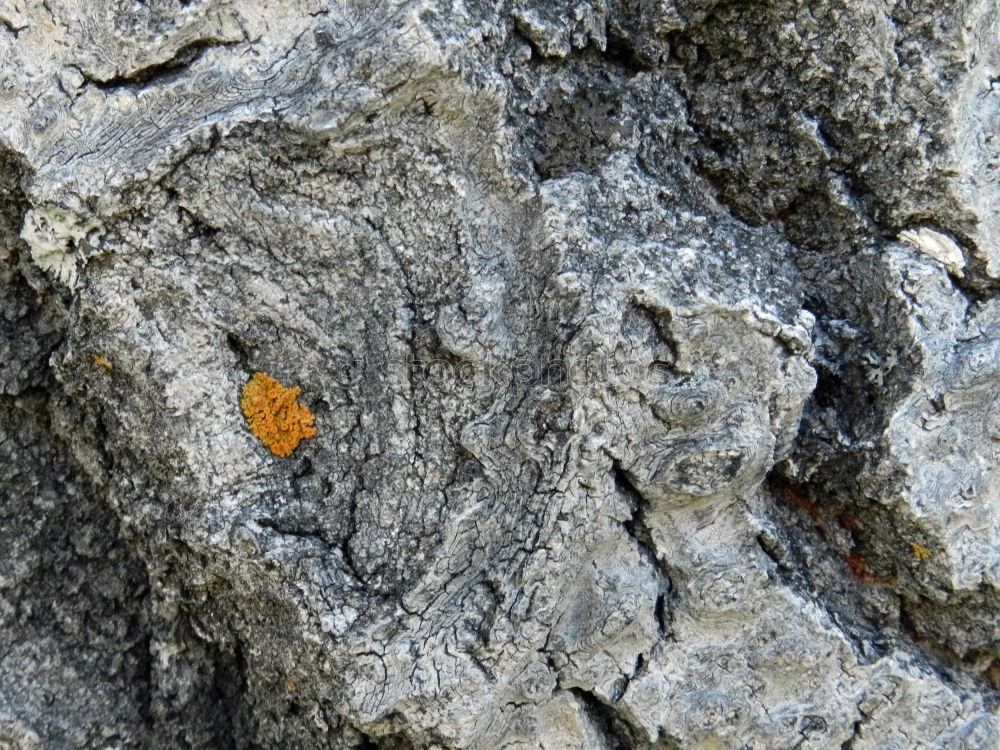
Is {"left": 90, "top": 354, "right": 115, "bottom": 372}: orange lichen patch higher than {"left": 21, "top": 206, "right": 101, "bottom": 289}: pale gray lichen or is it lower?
lower

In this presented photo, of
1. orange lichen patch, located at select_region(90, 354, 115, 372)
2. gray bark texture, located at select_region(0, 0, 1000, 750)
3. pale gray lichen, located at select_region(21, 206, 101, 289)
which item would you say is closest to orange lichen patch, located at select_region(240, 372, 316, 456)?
gray bark texture, located at select_region(0, 0, 1000, 750)

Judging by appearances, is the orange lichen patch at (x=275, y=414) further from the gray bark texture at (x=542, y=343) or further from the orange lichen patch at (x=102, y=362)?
the orange lichen patch at (x=102, y=362)

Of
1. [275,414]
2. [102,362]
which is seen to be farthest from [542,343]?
[102,362]

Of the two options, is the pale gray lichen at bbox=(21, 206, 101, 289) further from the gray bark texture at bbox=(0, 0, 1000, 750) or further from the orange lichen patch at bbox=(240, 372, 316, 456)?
the orange lichen patch at bbox=(240, 372, 316, 456)

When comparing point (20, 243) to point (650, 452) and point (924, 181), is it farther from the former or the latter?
point (924, 181)

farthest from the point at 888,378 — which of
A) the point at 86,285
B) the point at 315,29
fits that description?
the point at 86,285

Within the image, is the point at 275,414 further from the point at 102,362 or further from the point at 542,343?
the point at 542,343
